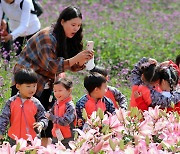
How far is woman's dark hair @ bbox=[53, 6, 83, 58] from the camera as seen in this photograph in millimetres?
5035

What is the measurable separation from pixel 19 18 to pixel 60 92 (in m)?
2.63

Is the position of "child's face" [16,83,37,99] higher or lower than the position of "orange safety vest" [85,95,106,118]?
higher

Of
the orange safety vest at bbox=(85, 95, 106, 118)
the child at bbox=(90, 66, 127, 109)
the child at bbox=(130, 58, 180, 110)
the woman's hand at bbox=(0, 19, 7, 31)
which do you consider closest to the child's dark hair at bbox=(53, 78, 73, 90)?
the orange safety vest at bbox=(85, 95, 106, 118)

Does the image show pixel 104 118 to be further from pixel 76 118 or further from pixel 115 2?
pixel 115 2

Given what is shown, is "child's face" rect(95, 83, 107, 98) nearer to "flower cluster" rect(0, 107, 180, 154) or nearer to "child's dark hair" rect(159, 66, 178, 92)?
"child's dark hair" rect(159, 66, 178, 92)

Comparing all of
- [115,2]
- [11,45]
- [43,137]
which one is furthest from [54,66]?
[115,2]

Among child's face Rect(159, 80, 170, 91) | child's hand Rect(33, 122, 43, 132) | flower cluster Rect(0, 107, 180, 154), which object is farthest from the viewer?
child's face Rect(159, 80, 170, 91)

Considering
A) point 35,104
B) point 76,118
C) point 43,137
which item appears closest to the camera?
point 35,104

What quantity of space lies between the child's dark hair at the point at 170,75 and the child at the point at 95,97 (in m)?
0.62

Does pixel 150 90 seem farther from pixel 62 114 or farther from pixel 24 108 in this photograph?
pixel 24 108

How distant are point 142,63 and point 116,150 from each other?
3.02 metres

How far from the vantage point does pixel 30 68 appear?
5.29 m

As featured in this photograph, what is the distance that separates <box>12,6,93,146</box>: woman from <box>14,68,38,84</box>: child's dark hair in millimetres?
181

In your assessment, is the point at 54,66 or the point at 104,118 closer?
the point at 104,118
